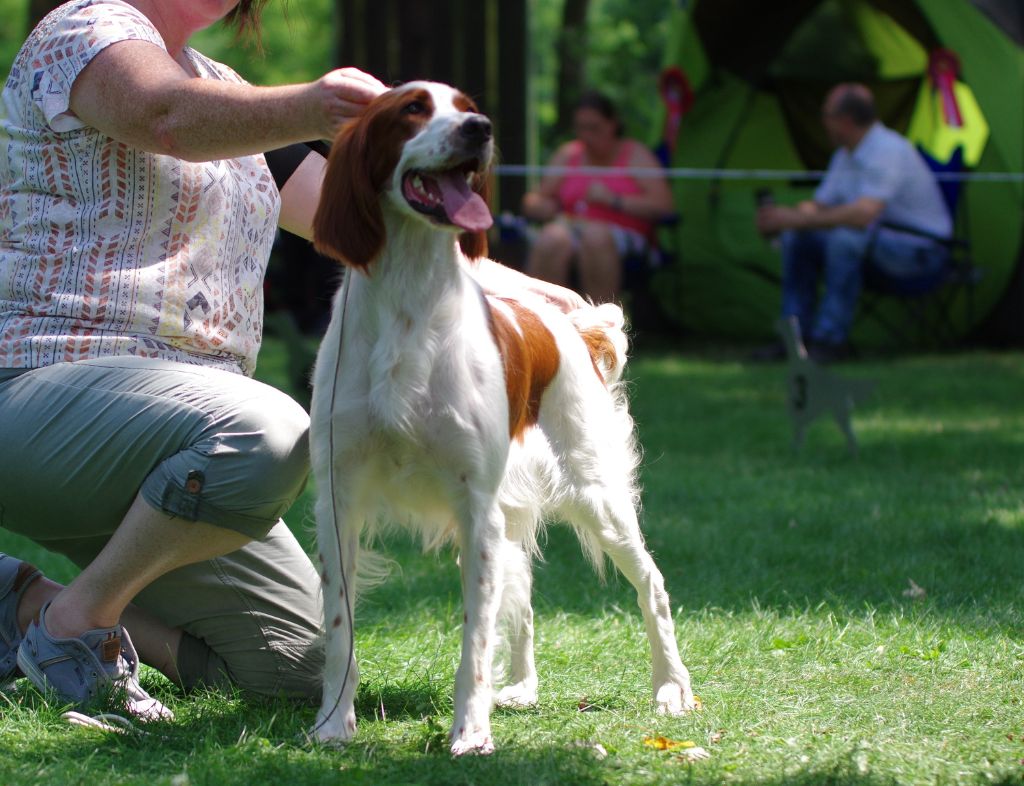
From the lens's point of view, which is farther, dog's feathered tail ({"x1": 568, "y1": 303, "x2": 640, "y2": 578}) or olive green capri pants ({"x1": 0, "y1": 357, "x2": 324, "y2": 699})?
dog's feathered tail ({"x1": 568, "y1": 303, "x2": 640, "y2": 578})

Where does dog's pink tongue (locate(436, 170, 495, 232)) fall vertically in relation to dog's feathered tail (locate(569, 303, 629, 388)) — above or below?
above

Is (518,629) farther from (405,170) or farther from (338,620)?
(405,170)

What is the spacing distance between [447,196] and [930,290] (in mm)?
7078

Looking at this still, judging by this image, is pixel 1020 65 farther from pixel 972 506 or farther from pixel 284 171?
pixel 284 171

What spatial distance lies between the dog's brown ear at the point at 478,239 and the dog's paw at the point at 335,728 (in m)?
0.91

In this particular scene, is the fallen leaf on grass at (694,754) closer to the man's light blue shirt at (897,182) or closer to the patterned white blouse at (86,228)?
the patterned white blouse at (86,228)

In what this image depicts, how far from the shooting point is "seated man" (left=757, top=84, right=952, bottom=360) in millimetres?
8719

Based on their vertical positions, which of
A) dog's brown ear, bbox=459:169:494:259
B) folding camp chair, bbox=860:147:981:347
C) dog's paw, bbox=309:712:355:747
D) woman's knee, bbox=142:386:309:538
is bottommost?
folding camp chair, bbox=860:147:981:347

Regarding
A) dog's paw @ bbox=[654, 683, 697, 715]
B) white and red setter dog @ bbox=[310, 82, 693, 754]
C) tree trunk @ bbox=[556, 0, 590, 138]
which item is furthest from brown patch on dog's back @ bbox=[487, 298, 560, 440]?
tree trunk @ bbox=[556, 0, 590, 138]

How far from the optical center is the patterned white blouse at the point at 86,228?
2682mm

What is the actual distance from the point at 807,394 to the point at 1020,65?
154 inches

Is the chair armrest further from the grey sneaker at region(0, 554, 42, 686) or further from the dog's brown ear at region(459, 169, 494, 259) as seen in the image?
the grey sneaker at region(0, 554, 42, 686)

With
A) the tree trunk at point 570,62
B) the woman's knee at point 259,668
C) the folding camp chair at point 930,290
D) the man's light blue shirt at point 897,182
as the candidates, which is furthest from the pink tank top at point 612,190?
the woman's knee at point 259,668

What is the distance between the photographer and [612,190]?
9.48 m
